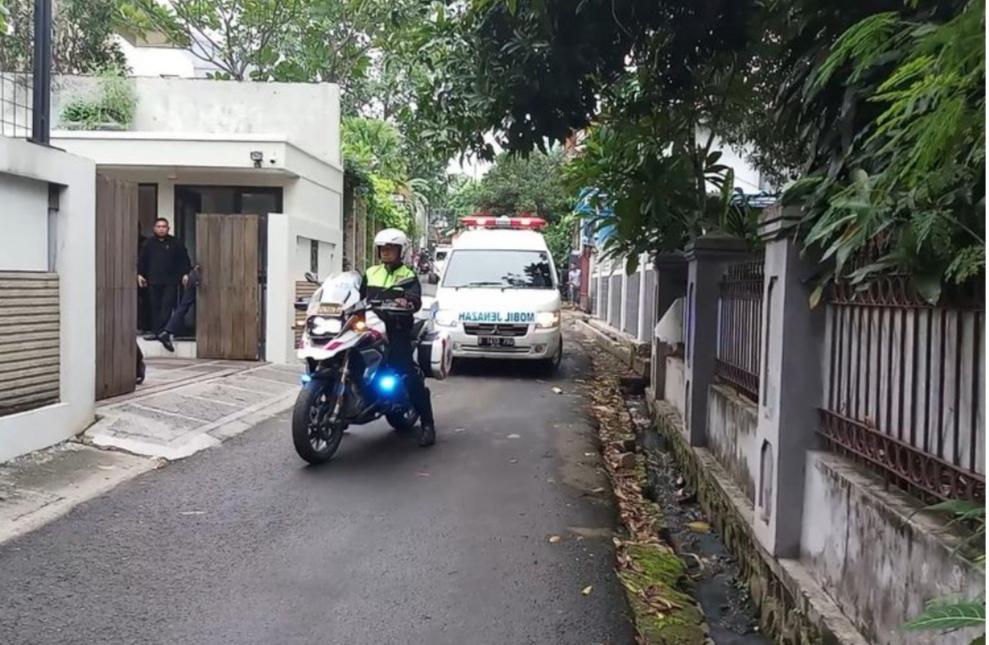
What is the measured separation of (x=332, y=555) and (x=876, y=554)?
272cm

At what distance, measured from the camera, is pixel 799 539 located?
4.14m

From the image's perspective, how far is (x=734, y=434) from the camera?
570 centimetres

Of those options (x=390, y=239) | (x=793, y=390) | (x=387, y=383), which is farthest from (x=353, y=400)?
(x=793, y=390)

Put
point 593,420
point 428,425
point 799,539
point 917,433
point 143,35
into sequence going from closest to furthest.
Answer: point 917,433 → point 799,539 → point 428,425 → point 593,420 → point 143,35

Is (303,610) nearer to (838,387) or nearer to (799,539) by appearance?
(799,539)

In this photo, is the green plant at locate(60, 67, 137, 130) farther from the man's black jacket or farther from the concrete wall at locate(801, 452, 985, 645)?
the concrete wall at locate(801, 452, 985, 645)

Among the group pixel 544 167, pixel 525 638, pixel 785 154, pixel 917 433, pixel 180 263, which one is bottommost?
pixel 525 638

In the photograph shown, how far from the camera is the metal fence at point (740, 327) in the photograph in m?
5.62

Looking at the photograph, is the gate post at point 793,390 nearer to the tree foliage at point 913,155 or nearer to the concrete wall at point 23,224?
the tree foliage at point 913,155

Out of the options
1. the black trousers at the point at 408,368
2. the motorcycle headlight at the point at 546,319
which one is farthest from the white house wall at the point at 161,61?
the black trousers at the point at 408,368

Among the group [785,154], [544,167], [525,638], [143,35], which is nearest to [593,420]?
[785,154]

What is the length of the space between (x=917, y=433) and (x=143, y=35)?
25.9 metres

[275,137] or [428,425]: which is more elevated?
[275,137]

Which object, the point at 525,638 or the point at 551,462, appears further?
the point at 551,462
